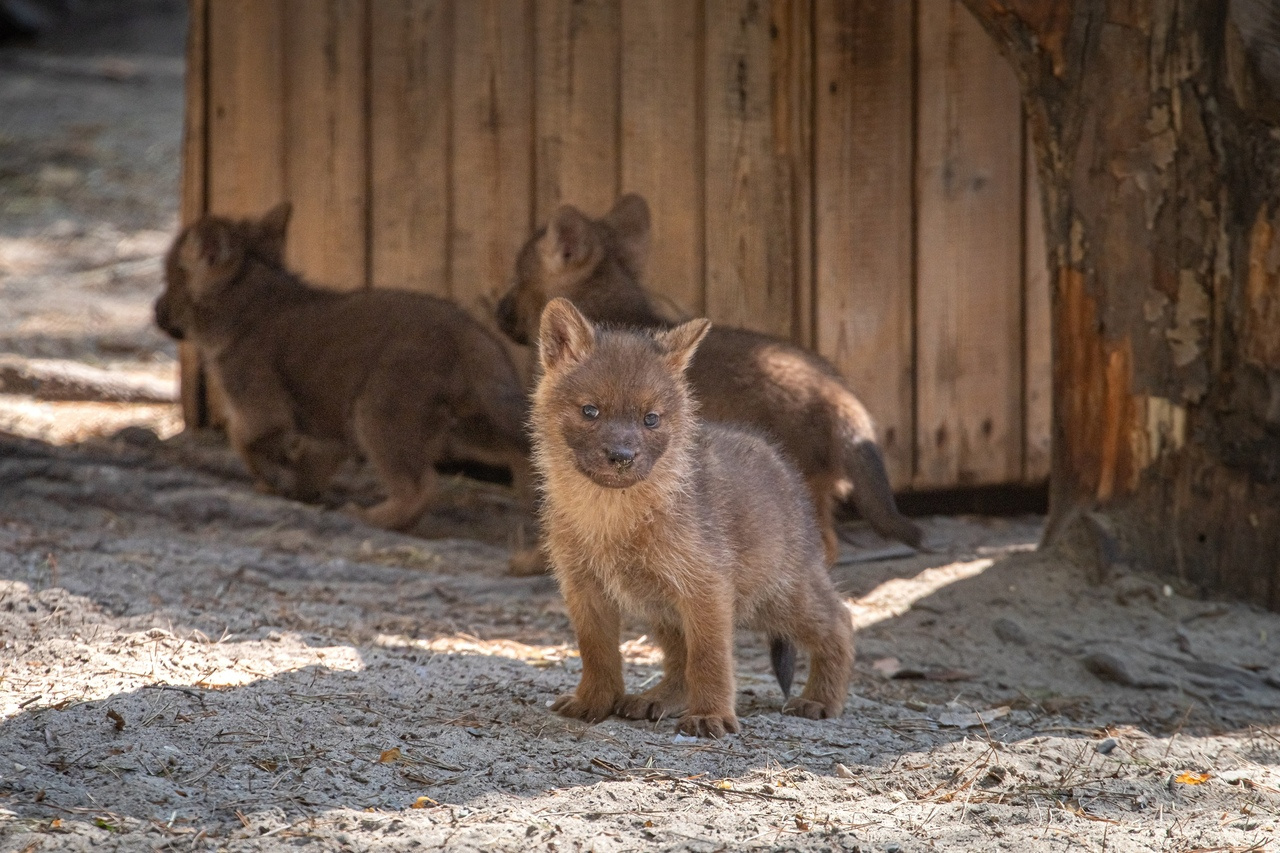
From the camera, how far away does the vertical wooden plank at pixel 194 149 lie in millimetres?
9516

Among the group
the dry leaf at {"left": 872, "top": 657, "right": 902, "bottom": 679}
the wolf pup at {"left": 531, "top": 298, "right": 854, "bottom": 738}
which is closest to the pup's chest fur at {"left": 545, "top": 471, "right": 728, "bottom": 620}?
the wolf pup at {"left": 531, "top": 298, "right": 854, "bottom": 738}

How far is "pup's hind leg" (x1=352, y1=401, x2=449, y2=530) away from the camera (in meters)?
8.34

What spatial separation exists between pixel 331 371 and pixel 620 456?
413 cm

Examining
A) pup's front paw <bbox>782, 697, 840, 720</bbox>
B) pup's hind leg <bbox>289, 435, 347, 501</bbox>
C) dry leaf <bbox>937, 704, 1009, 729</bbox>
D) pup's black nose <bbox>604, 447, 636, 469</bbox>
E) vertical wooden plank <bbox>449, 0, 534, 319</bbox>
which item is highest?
vertical wooden plank <bbox>449, 0, 534, 319</bbox>

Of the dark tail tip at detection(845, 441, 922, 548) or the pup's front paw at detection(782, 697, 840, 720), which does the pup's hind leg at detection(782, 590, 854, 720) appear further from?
the dark tail tip at detection(845, 441, 922, 548)

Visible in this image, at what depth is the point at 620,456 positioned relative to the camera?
193 inches

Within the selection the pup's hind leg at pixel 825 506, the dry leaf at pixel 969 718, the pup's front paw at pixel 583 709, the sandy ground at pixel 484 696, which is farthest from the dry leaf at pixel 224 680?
the pup's hind leg at pixel 825 506

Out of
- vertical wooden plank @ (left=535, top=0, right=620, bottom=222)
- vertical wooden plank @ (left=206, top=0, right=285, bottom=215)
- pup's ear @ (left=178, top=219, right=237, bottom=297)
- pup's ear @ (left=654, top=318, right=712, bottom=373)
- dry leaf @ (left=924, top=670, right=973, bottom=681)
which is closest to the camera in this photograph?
pup's ear @ (left=654, top=318, right=712, bottom=373)

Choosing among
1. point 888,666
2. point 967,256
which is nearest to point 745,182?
point 967,256

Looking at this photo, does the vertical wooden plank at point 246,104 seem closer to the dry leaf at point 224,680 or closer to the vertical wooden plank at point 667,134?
the vertical wooden plank at point 667,134

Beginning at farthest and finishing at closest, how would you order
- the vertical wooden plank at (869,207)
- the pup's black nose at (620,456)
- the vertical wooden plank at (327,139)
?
the vertical wooden plank at (327,139) < the vertical wooden plank at (869,207) < the pup's black nose at (620,456)

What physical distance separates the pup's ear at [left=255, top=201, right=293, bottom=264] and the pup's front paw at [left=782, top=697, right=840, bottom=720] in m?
4.88

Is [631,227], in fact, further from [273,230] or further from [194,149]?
[194,149]

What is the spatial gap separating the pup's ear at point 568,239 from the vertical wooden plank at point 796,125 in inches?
44.6
